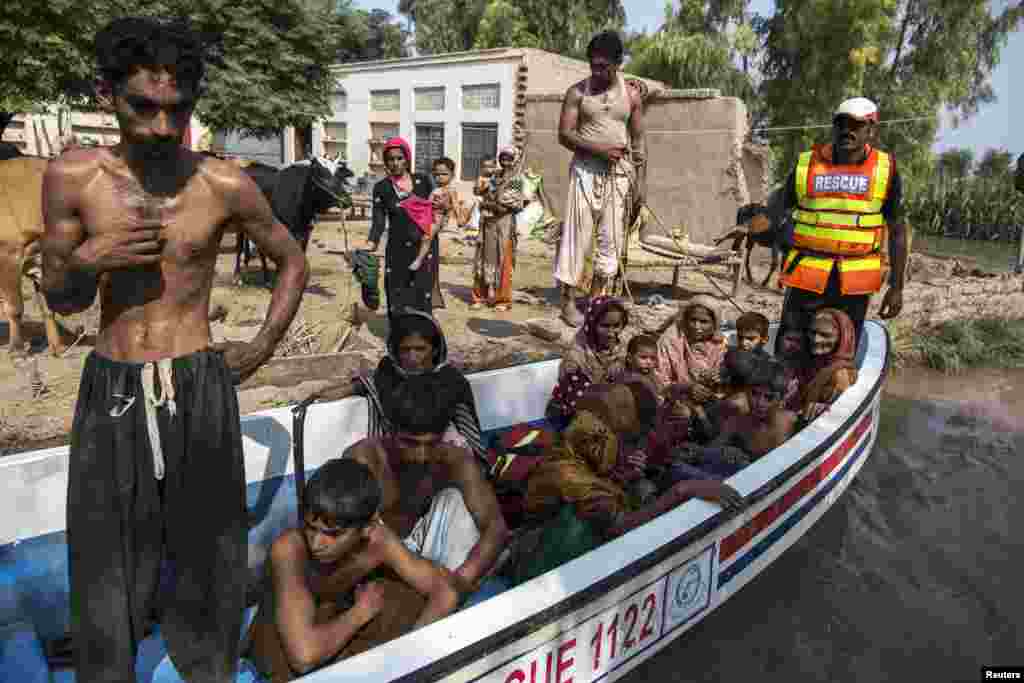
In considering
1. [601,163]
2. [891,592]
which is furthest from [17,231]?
[891,592]

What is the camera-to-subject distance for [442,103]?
58.2 ft

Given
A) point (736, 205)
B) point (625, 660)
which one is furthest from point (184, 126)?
point (736, 205)

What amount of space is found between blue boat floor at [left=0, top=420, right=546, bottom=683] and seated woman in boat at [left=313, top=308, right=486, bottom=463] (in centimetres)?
60

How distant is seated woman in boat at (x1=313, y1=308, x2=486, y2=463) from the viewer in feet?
9.58

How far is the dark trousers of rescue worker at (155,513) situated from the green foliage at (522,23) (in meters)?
24.0

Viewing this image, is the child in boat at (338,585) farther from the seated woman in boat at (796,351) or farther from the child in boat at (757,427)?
the seated woman in boat at (796,351)

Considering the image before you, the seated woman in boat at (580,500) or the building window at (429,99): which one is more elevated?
the building window at (429,99)

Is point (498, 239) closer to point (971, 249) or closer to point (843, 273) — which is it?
point (843, 273)

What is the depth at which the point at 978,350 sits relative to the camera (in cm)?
830

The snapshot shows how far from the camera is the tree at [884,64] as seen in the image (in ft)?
59.5

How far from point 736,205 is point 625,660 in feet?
33.5

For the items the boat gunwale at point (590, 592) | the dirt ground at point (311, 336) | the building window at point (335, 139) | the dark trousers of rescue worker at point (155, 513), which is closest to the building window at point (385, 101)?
the building window at point (335, 139)

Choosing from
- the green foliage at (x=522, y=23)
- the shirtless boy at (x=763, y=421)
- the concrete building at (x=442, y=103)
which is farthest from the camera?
the green foliage at (x=522, y=23)

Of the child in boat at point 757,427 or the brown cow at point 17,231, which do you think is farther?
the brown cow at point 17,231
